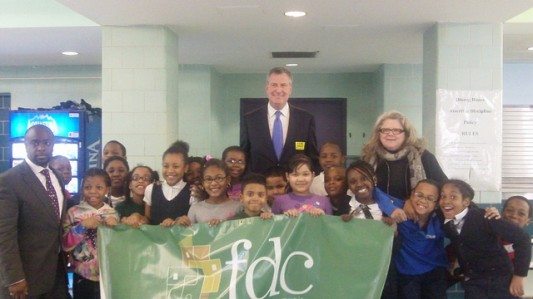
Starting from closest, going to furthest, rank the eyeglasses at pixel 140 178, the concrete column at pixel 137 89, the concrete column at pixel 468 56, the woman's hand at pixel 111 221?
the woman's hand at pixel 111 221 → the eyeglasses at pixel 140 178 → the concrete column at pixel 468 56 → the concrete column at pixel 137 89

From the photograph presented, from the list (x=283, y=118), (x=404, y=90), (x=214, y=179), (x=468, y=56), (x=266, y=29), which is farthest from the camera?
(x=404, y=90)

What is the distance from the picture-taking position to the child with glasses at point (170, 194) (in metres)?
3.46

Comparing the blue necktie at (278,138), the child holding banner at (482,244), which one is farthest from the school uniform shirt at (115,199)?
the child holding banner at (482,244)

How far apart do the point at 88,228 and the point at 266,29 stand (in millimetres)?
3013

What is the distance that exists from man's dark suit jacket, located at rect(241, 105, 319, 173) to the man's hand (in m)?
1.60

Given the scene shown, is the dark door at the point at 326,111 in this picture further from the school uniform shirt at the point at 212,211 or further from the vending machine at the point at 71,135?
the school uniform shirt at the point at 212,211

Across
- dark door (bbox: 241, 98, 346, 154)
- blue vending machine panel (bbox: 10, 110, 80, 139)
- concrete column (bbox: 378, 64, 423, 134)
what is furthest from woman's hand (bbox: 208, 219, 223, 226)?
dark door (bbox: 241, 98, 346, 154)

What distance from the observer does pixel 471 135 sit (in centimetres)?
526

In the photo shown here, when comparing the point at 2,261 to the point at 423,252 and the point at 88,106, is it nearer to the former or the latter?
the point at 423,252

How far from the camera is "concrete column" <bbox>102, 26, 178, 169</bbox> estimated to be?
5363 mm

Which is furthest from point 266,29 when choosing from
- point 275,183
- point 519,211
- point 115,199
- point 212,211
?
point 519,211

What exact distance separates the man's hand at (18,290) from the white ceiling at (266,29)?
233 cm

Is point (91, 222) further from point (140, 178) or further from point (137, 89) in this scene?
point (137, 89)

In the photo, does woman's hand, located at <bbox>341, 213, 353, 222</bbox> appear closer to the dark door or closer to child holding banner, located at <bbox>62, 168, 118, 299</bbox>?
child holding banner, located at <bbox>62, 168, 118, 299</bbox>
